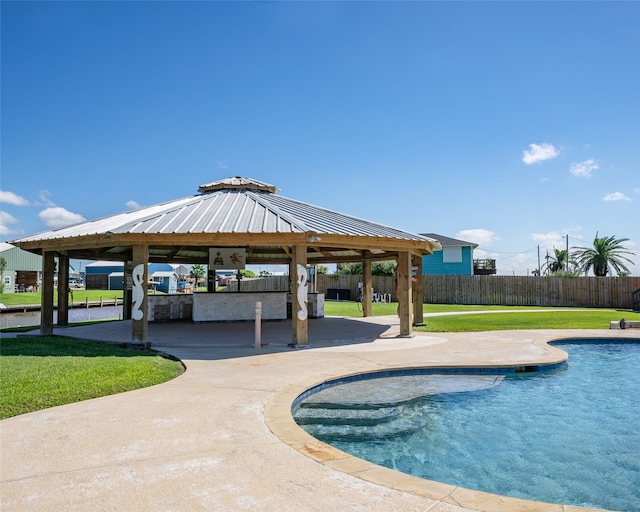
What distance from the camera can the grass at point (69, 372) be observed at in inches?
227

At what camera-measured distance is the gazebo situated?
1010cm

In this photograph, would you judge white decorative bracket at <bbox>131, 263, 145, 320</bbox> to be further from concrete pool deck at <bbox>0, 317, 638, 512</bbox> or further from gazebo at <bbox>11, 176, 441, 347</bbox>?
concrete pool deck at <bbox>0, 317, 638, 512</bbox>

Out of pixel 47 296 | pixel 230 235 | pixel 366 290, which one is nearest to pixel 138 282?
pixel 230 235

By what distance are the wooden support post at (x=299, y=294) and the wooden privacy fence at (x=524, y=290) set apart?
22.1 meters

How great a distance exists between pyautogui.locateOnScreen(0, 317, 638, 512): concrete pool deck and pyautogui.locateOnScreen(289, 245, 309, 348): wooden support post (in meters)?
2.47

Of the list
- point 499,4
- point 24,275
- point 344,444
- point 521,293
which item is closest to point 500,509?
point 344,444

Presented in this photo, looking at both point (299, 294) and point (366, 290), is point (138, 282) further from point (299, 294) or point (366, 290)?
point (366, 290)

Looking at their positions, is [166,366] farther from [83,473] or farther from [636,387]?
[636,387]

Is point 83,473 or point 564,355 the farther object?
point 564,355

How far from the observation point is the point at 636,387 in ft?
25.5

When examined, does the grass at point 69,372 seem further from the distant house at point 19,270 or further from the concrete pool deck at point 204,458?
the distant house at point 19,270

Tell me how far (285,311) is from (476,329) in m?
6.91

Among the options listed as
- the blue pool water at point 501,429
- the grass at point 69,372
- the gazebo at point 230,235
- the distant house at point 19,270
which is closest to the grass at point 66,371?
the grass at point 69,372

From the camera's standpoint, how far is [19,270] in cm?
4688
